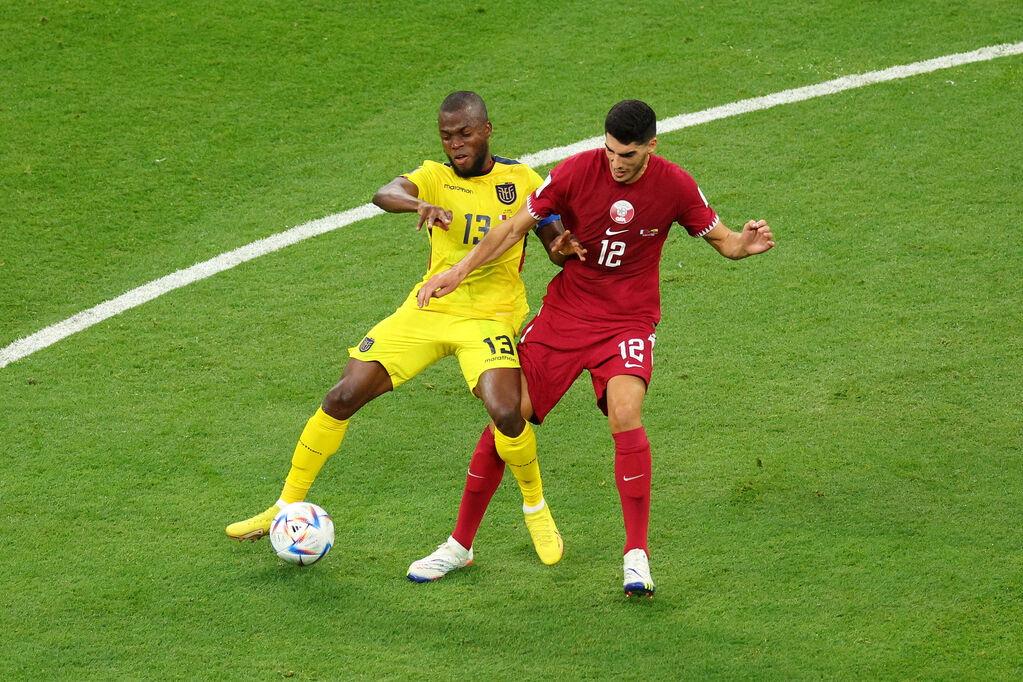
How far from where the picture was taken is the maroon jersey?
5.34 meters

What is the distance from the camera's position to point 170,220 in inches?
337

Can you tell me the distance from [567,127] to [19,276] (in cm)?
430

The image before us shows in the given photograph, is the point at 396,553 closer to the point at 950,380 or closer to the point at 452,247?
the point at 452,247

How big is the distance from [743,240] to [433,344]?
1.55m

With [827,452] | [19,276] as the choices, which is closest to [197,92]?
[19,276]

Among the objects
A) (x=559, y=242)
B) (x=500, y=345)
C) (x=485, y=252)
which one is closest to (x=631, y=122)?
(x=559, y=242)


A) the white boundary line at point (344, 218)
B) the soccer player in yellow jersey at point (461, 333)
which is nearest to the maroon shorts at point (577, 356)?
the soccer player in yellow jersey at point (461, 333)

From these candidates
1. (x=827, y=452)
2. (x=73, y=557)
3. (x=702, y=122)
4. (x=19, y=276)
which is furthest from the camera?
(x=702, y=122)

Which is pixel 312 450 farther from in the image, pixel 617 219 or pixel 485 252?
pixel 617 219

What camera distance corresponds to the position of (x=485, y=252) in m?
5.38

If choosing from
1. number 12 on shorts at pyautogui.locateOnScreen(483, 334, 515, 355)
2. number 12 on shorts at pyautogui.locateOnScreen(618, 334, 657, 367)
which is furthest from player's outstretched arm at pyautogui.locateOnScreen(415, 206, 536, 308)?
number 12 on shorts at pyautogui.locateOnScreen(618, 334, 657, 367)

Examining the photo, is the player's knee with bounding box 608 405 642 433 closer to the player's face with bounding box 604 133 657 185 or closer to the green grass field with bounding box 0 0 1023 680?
the green grass field with bounding box 0 0 1023 680

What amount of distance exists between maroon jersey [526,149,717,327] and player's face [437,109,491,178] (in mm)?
474

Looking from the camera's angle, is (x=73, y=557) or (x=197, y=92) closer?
(x=73, y=557)
